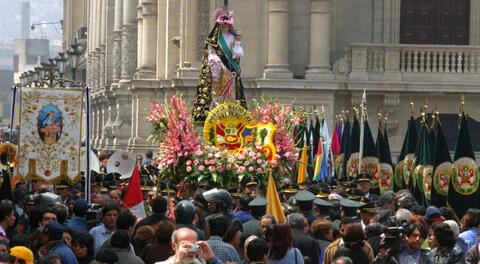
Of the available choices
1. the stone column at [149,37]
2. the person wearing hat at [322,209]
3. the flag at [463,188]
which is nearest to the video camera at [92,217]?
the person wearing hat at [322,209]

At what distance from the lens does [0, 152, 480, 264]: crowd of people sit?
12.5 metres

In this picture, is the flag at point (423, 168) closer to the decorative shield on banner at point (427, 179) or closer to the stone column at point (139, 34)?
the decorative shield on banner at point (427, 179)

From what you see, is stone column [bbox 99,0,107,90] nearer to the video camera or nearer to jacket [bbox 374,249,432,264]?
the video camera

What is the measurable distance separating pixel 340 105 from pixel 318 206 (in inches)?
770

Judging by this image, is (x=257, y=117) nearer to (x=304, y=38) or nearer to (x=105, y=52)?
(x=304, y=38)

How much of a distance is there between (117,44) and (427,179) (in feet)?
104

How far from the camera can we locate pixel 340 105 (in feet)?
119

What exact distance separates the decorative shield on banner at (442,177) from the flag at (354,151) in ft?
21.5

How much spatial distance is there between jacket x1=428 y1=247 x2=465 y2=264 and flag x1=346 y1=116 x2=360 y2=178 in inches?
524

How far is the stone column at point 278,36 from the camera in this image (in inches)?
1399

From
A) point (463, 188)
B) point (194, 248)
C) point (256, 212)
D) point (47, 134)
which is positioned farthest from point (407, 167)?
point (194, 248)

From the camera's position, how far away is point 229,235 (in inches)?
551

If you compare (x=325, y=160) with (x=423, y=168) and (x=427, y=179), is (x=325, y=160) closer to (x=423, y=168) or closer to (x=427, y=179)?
(x=423, y=168)

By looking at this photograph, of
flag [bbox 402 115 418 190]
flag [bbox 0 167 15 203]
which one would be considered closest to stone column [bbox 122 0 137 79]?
flag [bbox 402 115 418 190]
